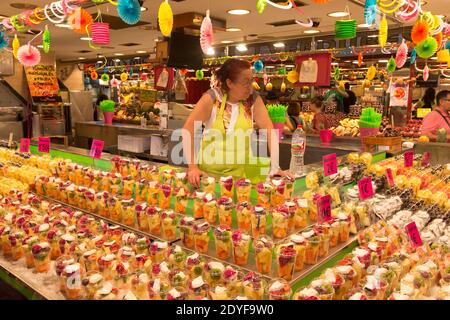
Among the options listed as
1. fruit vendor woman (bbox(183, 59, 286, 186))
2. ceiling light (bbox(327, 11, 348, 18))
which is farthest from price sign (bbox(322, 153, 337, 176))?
ceiling light (bbox(327, 11, 348, 18))

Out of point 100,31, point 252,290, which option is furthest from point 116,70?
point 252,290

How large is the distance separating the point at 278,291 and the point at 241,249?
1.21 ft

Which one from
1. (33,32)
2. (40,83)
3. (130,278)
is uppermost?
(33,32)

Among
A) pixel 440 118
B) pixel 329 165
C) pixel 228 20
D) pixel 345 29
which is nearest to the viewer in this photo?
pixel 329 165

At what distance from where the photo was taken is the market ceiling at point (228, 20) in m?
6.77

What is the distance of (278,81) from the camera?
47.0 ft

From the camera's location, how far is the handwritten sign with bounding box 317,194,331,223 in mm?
2057

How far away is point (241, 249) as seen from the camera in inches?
71.6

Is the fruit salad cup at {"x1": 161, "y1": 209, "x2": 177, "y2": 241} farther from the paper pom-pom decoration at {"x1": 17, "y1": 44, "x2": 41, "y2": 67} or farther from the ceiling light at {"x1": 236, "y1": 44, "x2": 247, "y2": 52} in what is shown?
the ceiling light at {"x1": 236, "y1": 44, "x2": 247, "y2": 52}

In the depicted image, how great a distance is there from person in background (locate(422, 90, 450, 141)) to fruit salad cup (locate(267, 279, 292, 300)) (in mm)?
5173

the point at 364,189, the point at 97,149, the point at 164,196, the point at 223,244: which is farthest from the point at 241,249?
the point at 97,149

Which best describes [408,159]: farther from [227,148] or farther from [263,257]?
[263,257]
